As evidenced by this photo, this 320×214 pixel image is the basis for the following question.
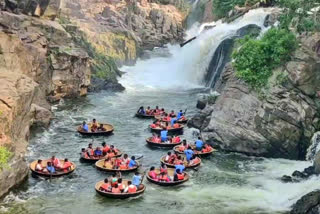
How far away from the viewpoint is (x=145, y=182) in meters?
24.9

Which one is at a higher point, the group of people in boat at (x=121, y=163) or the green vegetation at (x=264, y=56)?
the green vegetation at (x=264, y=56)

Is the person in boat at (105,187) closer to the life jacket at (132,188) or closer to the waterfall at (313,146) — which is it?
the life jacket at (132,188)

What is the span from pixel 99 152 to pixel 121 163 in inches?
81.9

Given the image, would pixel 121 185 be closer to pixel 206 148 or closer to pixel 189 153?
pixel 189 153

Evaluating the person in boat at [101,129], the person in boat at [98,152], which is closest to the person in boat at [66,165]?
the person in boat at [98,152]

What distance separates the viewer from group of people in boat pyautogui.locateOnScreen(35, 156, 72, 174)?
2488cm

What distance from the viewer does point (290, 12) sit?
30.5 metres

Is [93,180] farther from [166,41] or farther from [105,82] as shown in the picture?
[166,41]

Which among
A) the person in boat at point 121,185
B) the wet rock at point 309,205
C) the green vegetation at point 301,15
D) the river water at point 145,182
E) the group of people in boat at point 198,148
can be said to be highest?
the green vegetation at point 301,15

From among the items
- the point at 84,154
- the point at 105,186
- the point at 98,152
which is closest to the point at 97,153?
the point at 98,152

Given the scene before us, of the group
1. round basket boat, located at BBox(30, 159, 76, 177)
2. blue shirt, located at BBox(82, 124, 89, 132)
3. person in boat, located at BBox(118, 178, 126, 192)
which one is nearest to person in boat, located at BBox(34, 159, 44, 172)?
round basket boat, located at BBox(30, 159, 76, 177)

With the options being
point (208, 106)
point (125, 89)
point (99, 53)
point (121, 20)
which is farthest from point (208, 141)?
point (121, 20)

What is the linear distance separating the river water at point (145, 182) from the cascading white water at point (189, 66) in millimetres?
9920

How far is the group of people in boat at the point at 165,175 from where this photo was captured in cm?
2447
